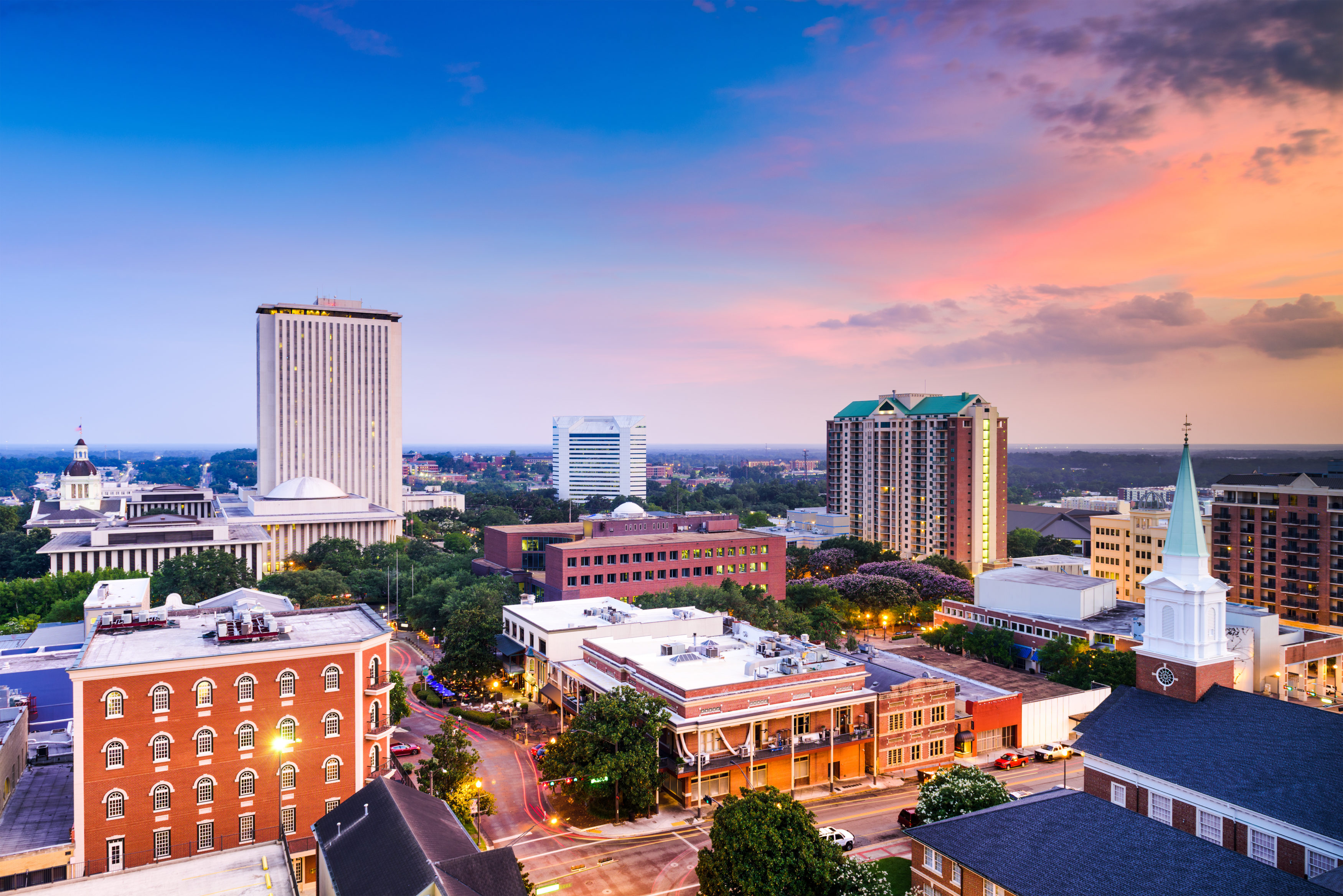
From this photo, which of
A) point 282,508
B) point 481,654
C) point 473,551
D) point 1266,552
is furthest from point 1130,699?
point 282,508

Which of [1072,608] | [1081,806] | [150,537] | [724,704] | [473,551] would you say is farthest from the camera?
[473,551]

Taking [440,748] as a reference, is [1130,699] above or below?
above

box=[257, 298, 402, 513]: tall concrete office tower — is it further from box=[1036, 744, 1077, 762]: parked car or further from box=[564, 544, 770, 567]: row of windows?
box=[1036, 744, 1077, 762]: parked car

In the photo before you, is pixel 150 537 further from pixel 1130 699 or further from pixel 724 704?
pixel 1130 699

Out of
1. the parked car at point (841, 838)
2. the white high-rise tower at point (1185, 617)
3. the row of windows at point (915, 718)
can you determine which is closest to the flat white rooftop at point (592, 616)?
the row of windows at point (915, 718)

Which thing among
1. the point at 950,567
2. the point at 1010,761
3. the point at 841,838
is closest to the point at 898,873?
the point at 841,838

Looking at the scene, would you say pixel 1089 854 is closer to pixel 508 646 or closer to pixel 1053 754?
pixel 1053 754

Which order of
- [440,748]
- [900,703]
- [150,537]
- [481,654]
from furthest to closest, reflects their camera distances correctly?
[150,537] → [481,654] → [900,703] → [440,748]

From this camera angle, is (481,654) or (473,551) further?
(473,551)
